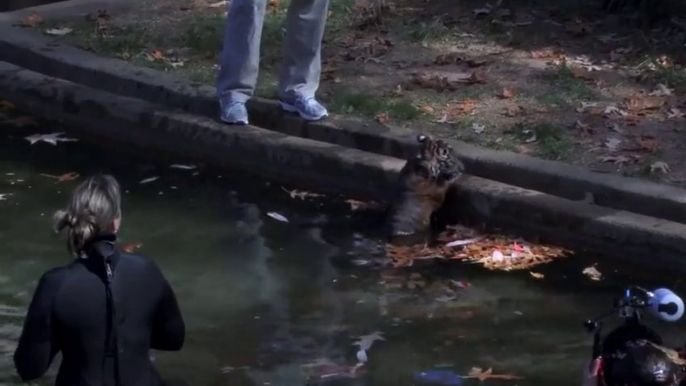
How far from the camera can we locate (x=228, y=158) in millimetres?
8227

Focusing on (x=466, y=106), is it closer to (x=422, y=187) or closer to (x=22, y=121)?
(x=422, y=187)

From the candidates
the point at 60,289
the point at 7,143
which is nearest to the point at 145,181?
the point at 7,143

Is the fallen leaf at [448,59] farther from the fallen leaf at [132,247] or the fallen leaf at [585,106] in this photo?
the fallen leaf at [132,247]

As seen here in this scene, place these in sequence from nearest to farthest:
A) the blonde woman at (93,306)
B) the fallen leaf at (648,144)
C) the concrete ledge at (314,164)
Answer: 1. the blonde woman at (93,306)
2. the concrete ledge at (314,164)
3. the fallen leaf at (648,144)

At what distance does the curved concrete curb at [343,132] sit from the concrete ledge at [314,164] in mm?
95

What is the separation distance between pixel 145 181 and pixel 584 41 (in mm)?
3387

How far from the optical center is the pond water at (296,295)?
18.2ft

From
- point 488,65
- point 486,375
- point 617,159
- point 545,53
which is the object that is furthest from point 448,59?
point 486,375

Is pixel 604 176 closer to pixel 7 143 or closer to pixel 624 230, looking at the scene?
pixel 624 230

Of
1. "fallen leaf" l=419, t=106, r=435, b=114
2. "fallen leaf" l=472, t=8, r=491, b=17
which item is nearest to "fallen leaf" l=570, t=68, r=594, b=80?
"fallen leaf" l=419, t=106, r=435, b=114

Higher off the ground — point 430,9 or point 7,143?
point 430,9

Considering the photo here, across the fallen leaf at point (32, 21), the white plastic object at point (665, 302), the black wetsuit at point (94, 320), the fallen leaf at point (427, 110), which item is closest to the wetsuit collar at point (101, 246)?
the black wetsuit at point (94, 320)

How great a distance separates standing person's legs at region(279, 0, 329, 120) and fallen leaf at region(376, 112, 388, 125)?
299mm

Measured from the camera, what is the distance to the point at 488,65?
9.17 metres
